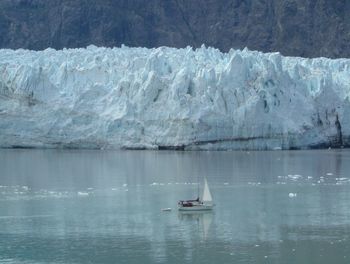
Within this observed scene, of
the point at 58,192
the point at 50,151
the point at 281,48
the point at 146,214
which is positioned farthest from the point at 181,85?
the point at 281,48

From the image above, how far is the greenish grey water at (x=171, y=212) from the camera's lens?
17.8 metres

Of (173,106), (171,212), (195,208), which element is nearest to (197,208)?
(195,208)

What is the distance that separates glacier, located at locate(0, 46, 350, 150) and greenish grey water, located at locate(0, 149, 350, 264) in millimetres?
2580

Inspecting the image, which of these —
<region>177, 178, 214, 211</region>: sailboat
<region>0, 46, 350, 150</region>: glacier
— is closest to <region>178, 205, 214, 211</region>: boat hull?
<region>177, 178, 214, 211</region>: sailboat

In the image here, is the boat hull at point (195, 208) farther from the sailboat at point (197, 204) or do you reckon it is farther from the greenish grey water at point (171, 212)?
the greenish grey water at point (171, 212)

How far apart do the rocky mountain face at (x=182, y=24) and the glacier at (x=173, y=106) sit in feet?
102

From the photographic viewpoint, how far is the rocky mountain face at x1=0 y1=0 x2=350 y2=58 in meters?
72.3

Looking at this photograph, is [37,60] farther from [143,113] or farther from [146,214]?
[146,214]

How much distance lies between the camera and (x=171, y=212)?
2244 centimetres

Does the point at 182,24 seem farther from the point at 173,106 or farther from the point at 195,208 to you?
the point at 195,208

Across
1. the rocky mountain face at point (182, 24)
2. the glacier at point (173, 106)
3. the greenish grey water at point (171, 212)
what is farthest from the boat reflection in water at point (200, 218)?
the rocky mountain face at point (182, 24)

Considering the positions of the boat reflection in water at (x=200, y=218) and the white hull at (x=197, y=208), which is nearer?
the boat reflection in water at (x=200, y=218)

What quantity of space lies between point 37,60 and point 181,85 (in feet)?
23.6

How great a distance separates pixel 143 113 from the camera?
38.8 metres
